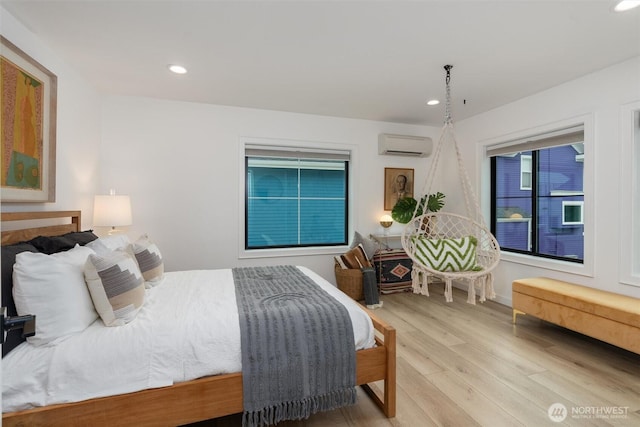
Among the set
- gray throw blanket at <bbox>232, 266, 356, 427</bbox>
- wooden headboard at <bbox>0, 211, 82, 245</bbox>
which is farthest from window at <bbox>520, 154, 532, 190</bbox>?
wooden headboard at <bbox>0, 211, 82, 245</bbox>

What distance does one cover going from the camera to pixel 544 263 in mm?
3438

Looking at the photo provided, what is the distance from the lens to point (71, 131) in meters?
2.79

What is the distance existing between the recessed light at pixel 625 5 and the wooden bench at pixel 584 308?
6.75 ft

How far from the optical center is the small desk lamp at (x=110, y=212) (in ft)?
9.83

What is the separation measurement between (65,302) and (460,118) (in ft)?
15.3

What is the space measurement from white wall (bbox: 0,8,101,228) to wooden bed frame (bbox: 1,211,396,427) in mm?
886

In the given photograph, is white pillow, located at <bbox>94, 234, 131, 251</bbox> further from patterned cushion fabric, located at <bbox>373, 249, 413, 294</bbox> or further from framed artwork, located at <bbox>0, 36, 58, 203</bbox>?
patterned cushion fabric, located at <bbox>373, 249, 413, 294</bbox>

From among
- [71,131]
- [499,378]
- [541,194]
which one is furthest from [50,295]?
[541,194]

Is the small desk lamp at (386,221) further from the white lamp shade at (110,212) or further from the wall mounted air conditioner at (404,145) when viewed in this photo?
the white lamp shade at (110,212)

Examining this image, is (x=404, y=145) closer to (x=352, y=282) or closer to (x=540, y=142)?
(x=540, y=142)

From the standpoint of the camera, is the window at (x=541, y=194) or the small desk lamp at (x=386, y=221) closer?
the window at (x=541, y=194)

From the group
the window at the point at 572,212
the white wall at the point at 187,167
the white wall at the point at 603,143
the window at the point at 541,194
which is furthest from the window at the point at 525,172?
the white wall at the point at 187,167

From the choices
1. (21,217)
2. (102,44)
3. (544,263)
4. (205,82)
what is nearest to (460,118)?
(544,263)

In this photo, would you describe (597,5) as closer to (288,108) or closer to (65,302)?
(288,108)
